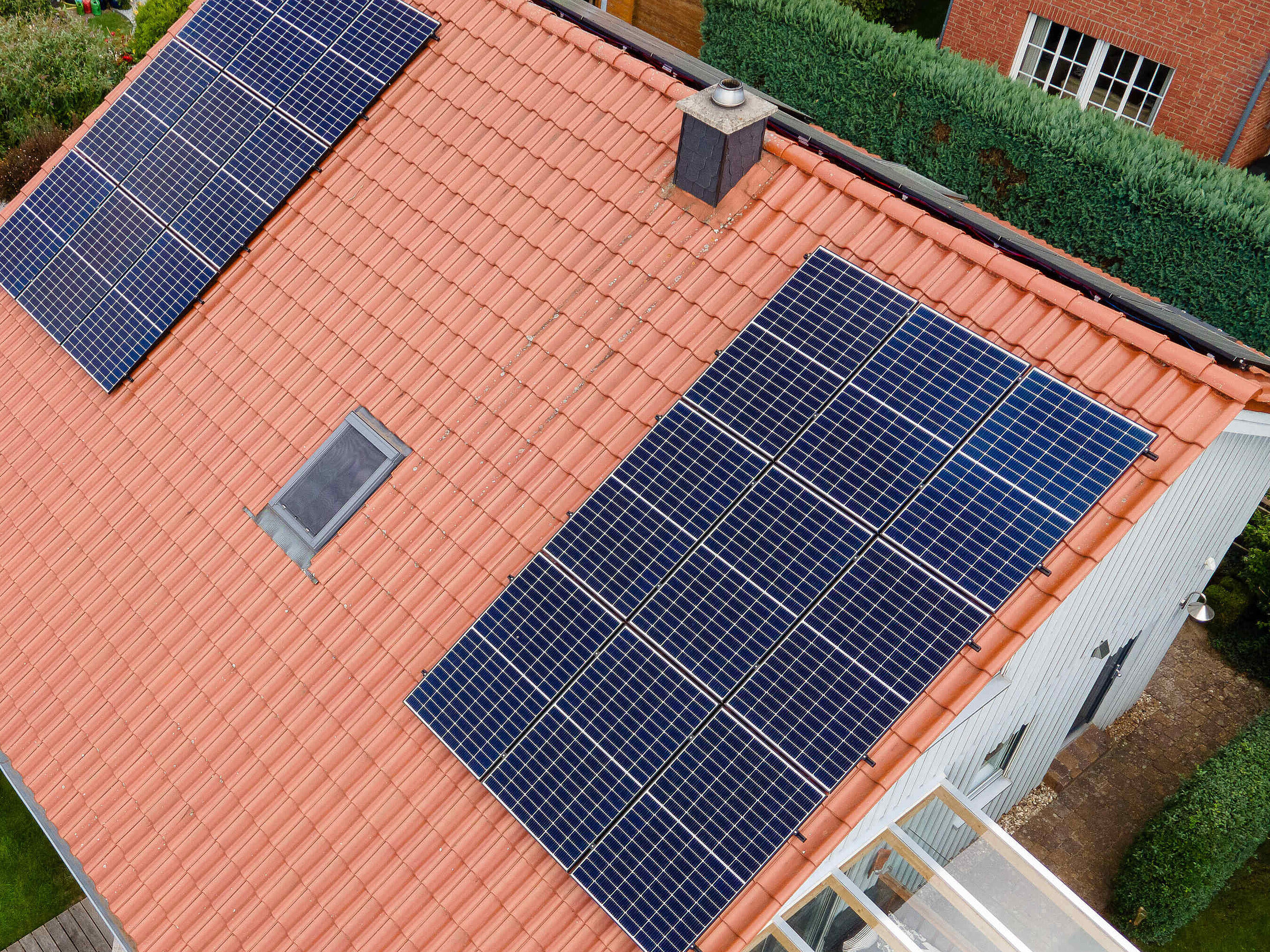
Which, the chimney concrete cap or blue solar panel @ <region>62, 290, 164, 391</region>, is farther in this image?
blue solar panel @ <region>62, 290, 164, 391</region>

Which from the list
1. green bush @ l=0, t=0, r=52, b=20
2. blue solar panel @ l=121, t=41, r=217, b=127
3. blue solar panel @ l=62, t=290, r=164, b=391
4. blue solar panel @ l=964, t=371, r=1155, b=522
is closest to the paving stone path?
blue solar panel @ l=964, t=371, r=1155, b=522

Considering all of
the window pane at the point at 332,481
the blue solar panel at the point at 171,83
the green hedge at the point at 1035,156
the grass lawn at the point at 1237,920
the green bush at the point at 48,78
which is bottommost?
the window pane at the point at 332,481

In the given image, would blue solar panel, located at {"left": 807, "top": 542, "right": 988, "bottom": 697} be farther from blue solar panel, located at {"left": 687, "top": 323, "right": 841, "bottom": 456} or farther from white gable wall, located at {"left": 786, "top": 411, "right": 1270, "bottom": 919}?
blue solar panel, located at {"left": 687, "top": 323, "right": 841, "bottom": 456}

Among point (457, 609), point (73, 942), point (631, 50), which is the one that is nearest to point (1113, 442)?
point (457, 609)

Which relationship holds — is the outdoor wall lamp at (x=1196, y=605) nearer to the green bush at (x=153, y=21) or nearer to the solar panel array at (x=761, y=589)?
the solar panel array at (x=761, y=589)

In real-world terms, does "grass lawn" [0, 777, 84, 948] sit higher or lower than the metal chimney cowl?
lower

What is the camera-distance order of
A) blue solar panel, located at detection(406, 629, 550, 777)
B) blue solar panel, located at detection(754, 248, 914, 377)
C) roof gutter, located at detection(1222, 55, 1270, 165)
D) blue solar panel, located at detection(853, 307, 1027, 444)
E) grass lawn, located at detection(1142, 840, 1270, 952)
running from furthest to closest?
roof gutter, located at detection(1222, 55, 1270, 165)
grass lawn, located at detection(1142, 840, 1270, 952)
blue solar panel, located at detection(754, 248, 914, 377)
blue solar panel, located at detection(406, 629, 550, 777)
blue solar panel, located at detection(853, 307, 1027, 444)

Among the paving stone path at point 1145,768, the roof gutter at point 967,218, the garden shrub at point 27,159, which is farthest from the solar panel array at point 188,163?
the paving stone path at point 1145,768
